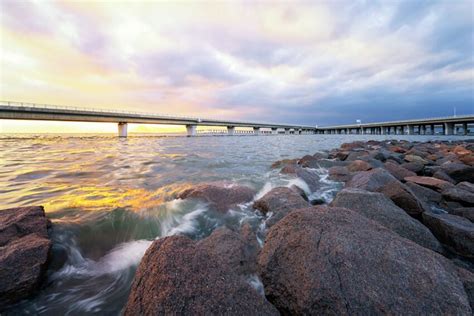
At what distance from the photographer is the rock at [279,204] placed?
439 centimetres

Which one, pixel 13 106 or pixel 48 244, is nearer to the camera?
pixel 48 244

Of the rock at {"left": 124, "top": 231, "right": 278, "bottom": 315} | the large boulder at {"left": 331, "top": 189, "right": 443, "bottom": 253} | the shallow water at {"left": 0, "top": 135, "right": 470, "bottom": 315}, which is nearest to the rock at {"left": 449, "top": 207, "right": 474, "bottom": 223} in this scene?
the large boulder at {"left": 331, "top": 189, "right": 443, "bottom": 253}

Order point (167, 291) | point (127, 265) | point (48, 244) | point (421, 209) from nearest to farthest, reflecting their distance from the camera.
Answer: point (167, 291), point (48, 244), point (127, 265), point (421, 209)

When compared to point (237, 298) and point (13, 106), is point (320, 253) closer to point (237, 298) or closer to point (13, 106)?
point (237, 298)

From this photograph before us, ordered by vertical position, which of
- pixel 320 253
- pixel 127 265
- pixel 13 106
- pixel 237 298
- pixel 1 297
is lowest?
pixel 127 265

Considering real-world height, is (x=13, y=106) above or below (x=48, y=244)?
above

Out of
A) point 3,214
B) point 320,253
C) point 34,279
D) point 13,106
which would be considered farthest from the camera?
point 13,106

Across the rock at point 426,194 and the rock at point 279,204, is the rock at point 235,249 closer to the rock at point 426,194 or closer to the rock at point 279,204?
the rock at point 279,204

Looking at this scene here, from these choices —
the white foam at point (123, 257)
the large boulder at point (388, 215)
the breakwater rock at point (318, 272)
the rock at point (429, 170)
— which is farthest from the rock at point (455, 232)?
the rock at point (429, 170)

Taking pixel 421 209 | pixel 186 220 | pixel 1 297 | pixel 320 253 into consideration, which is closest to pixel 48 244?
pixel 1 297

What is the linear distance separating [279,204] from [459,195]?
14.7 feet

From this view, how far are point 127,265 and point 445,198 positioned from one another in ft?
24.8

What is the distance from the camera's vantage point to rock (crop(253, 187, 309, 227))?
439 cm

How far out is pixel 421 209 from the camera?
414 cm
